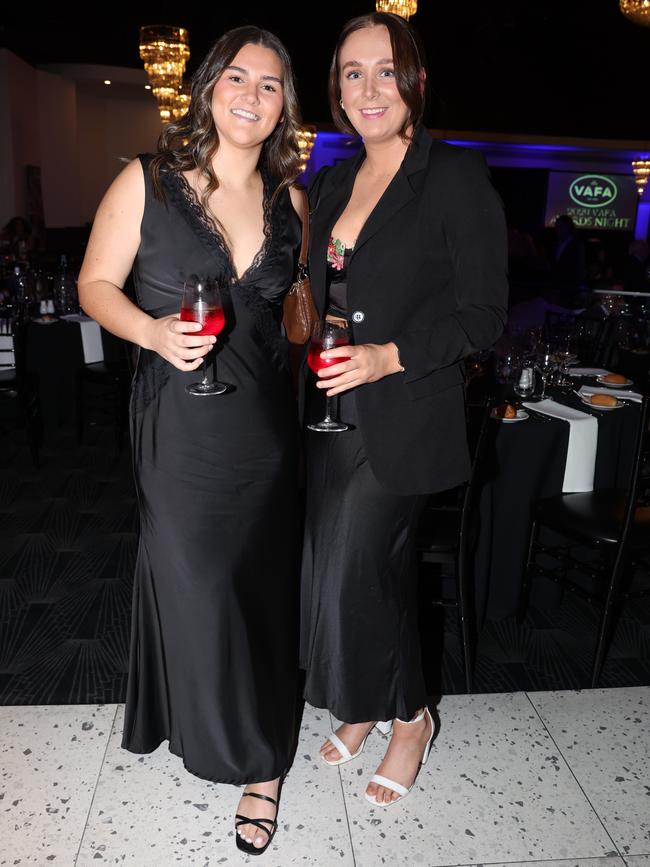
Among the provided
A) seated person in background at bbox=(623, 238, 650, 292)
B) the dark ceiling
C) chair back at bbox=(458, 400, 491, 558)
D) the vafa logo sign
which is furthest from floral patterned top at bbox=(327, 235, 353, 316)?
the vafa logo sign

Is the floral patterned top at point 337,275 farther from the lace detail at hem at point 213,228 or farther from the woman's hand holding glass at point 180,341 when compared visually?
the woman's hand holding glass at point 180,341

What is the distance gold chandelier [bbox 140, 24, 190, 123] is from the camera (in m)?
7.36

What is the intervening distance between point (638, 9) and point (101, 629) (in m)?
5.92

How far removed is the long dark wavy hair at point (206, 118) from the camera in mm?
1727

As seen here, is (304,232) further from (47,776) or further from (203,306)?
(47,776)

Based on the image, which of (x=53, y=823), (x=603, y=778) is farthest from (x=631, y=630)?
(x=53, y=823)

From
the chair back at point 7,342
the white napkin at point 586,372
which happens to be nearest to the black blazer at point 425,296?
the white napkin at point 586,372

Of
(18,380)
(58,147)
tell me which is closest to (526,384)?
(18,380)

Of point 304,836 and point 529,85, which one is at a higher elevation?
point 529,85

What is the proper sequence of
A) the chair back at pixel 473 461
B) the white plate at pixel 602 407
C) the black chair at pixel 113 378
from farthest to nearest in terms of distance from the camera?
the black chair at pixel 113 378 < the white plate at pixel 602 407 < the chair back at pixel 473 461

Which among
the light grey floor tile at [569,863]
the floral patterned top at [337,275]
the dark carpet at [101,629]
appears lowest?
the dark carpet at [101,629]

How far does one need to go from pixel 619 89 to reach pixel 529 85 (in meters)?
1.53

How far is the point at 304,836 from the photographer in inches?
74.9

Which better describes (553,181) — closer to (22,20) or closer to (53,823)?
(22,20)
